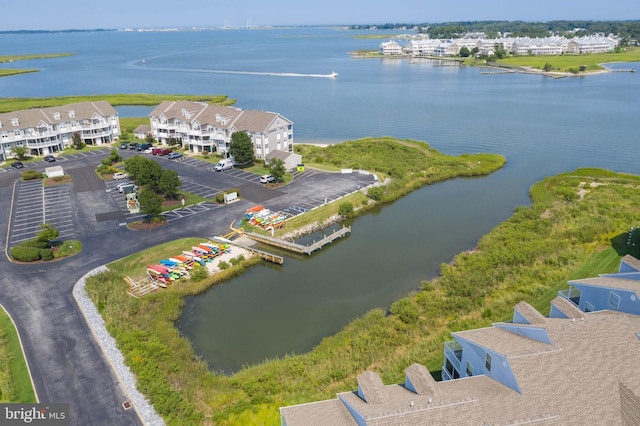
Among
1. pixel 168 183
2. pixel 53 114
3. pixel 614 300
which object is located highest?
pixel 53 114

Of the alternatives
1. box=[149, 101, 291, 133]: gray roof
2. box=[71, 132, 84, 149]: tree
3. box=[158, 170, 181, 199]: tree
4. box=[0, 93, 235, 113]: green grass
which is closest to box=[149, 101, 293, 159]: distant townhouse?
box=[149, 101, 291, 133]: gray roof

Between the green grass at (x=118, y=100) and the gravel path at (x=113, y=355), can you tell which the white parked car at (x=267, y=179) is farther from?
the green grass at (x=118, y=100)

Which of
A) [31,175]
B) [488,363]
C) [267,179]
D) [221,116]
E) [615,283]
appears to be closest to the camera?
[488,363]

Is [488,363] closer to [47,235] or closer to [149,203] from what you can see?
[149,203]

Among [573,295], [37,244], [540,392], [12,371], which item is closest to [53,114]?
[37,244]

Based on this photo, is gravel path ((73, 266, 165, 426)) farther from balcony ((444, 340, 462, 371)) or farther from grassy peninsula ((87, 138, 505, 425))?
balcony ((444, 340, 462, 371))

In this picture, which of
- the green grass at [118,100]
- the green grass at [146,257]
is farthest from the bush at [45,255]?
the green grass at [118,100]

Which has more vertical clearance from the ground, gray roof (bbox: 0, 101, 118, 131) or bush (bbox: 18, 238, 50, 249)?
gray roof (bbox: 0, 101, 118, 131)
